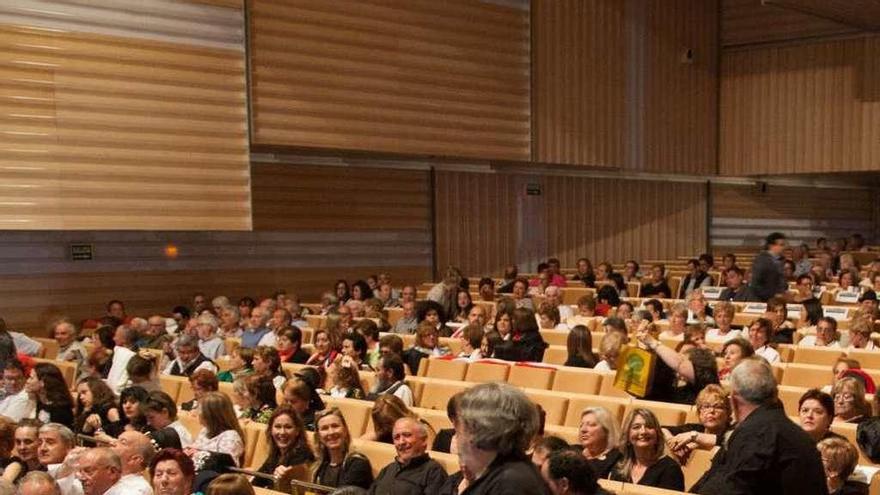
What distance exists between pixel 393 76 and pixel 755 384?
398 inches

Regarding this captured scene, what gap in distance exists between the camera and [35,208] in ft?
33.6

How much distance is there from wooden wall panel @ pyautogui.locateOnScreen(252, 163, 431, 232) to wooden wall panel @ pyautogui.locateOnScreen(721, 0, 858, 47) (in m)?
6.73

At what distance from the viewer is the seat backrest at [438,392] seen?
6863 millimetres

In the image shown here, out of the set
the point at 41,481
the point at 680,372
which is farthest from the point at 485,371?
the point at 41,481

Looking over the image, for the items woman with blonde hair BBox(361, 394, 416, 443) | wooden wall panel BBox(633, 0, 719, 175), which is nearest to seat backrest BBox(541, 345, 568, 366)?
woman with blonde hair BBox(361, 394, 416, 443)

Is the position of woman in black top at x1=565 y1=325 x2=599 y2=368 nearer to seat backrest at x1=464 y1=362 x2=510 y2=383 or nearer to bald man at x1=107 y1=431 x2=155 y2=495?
seat backrest at x1=464 y1=362 x2=510 y2=383

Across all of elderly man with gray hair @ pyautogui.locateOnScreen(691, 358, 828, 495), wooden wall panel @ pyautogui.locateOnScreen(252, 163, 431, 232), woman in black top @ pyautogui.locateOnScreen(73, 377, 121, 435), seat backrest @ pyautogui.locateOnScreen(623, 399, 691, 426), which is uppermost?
wooden wall panel @ pyautogui.locateOnScreen(252, 163, 431, 232)

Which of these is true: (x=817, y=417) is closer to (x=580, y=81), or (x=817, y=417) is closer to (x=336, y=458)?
(x=336, y=458)

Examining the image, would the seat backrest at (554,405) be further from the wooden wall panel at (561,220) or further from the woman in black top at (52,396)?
the wooden wall panel at (561,220)

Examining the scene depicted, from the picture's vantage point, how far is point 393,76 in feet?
43.1

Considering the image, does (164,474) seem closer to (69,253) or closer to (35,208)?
(35,208)

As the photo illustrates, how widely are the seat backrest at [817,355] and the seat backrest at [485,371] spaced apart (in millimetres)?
2213

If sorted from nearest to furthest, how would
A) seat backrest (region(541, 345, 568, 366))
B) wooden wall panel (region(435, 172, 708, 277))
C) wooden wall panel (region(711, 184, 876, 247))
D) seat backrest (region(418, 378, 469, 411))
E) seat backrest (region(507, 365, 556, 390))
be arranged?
1. seat backrest (region(418, 378, 469, 411))
2. seat backrest (region(507, 365, 556, 390))
3. seat backrest (region(541, 345, 568, 366))
4. wooden wall panel (region(435, 172, 708, 277))
5. wooden wall panel (region(711, 184, 876, 247))

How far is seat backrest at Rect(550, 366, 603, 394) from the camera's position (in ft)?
22.7
